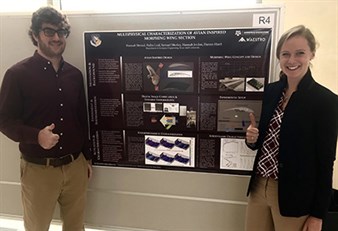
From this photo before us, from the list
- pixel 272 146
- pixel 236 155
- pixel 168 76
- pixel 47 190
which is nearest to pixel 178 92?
pixel 168 76

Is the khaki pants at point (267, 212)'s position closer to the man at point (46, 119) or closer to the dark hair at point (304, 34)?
the dark hair at point (304, 34)

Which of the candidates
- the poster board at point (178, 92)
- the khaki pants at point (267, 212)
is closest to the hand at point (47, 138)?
the poster board at point (178, 92)

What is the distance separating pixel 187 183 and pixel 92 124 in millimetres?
804

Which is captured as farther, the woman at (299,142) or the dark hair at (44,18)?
the dark hair at (44,18)

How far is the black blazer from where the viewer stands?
127 centimetres

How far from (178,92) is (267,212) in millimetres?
896

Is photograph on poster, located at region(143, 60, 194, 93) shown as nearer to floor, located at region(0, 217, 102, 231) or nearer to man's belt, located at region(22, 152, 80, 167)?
man's belt, located at region(22, 152, 80, 167)

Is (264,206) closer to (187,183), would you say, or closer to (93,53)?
(187,183)

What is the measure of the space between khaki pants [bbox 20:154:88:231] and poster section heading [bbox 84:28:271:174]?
0.31 m

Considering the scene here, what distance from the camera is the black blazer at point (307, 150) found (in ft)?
4.17

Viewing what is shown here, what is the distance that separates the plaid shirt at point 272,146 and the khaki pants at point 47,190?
3.81ft

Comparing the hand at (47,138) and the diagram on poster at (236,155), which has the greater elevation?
the hand at (47,138)

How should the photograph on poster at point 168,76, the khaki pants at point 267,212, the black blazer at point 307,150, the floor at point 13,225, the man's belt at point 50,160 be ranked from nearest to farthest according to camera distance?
the black blazer at point 307,150
the khaki pants at point 267,212
the man's belt at point 50,160
the photograph on poster at point 168,76
the floor at point 13,225

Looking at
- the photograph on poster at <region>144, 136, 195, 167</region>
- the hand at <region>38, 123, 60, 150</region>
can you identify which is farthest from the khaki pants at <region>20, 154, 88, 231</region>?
the photograph on poster at <region>144, 136, 195, 167</region>
